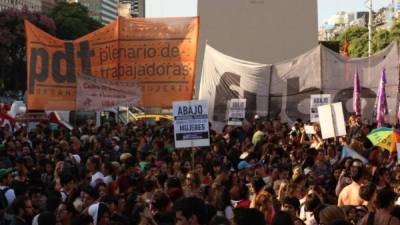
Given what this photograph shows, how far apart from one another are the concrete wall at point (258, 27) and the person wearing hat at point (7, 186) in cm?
3199

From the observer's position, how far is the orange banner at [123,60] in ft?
75.5

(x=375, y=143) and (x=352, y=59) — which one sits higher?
(x=352, y=59)

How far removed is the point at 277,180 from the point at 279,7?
32946 millimetres

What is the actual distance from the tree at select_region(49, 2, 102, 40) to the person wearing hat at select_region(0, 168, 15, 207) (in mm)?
65723

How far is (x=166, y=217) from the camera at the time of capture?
7.59 meters

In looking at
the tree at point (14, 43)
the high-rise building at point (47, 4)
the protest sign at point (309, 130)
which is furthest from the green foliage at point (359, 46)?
the protest sign at point (309, 130)

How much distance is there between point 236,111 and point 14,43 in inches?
1902

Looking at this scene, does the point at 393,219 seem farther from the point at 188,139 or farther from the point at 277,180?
the point at 188,139

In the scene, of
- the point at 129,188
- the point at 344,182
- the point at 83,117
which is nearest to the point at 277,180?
the point at 344,182

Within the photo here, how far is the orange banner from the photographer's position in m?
23.0

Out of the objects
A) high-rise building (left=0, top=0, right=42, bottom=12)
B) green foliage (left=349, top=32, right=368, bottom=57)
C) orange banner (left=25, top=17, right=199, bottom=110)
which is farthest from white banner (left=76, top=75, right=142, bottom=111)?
high-rise building (left=0, top=0, right=42, bottom=12)

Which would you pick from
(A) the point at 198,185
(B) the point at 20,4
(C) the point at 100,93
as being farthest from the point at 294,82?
(B) the point at 20,4

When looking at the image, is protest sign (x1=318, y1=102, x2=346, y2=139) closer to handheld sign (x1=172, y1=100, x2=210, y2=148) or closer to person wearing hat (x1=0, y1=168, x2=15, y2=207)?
handheld sign (x1=172, y1=100, x2=210, y2=148)

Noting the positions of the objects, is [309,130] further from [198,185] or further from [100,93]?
[198,185]
